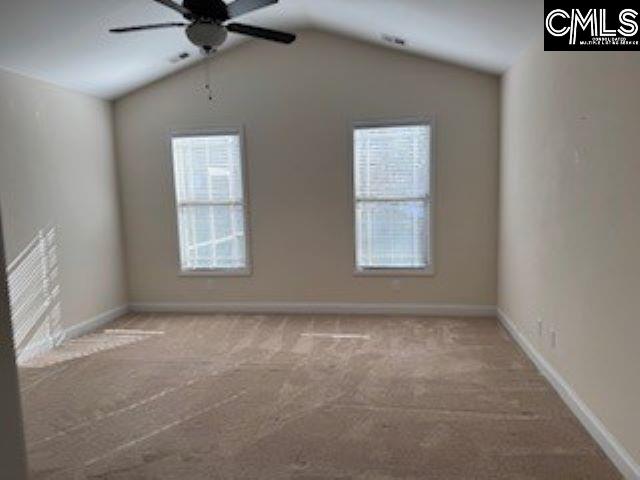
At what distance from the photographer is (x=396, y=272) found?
A: 202 inches

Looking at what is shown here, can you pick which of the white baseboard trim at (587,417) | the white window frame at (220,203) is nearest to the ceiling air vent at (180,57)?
the white window frame at (220,203)

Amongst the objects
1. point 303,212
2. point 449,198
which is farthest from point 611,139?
point 303,212

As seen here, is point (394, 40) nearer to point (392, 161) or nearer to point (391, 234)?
point (392, 161)

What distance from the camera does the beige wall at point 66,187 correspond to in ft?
13.0

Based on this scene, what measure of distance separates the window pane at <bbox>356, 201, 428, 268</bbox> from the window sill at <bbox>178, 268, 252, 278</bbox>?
1.34m

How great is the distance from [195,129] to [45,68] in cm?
157

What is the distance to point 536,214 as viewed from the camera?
3582 millimetres

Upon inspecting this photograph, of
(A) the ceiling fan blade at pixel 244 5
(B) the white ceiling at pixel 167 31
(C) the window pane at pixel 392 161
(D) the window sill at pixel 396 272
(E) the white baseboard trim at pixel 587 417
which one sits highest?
(B) the white ceiling at pixel 167 31

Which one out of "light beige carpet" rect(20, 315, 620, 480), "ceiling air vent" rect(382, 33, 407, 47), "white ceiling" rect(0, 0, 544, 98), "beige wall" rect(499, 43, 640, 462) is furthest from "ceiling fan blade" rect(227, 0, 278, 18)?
"light beige carpet" rect(20, 315, 620, 480)

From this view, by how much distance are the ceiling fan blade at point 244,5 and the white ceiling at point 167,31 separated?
45.5 inches

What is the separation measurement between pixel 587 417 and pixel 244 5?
312 cm

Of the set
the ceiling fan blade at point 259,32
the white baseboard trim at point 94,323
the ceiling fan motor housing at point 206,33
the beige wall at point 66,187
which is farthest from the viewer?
the white baseboard trim at point 94,323

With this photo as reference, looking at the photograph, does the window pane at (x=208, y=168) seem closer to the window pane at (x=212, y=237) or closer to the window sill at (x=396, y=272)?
the window pane at (x=212, y=237)

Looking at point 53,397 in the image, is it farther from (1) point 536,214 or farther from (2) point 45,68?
(1) point 536,214
